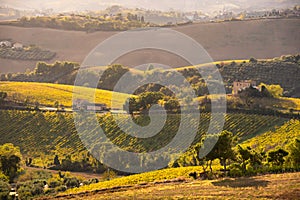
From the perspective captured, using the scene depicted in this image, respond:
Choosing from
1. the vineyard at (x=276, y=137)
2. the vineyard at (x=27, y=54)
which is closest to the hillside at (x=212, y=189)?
the vineyard at (x=276, y=137)

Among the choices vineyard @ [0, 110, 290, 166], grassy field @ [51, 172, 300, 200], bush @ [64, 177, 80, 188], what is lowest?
grassy field @ [51, 172, 300, 200]

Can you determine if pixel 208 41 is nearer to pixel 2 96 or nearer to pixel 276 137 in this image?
pixel 2 96

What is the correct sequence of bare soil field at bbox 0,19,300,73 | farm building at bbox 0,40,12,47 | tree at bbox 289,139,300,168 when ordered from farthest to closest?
farm building at bbox 0,40,12,47, bare soil field at bbox 0,19,300,73, tree at bbox 289,139,300,168

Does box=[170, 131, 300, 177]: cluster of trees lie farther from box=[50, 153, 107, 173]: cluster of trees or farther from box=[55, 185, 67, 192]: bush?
box=[50, 153, 107, 173]: cluster of trees

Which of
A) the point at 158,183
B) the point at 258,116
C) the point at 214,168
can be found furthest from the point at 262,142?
the point at 158,183

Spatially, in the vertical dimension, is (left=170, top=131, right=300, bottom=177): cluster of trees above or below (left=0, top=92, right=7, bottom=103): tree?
below

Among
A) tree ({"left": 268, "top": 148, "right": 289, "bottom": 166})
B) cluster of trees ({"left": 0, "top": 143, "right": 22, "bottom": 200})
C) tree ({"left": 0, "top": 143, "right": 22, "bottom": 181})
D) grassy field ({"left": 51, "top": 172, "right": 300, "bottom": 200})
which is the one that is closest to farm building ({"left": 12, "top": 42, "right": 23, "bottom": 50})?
cluster of trees ({"left": 0, "top": 143, "right": 22, "bottom": 200})

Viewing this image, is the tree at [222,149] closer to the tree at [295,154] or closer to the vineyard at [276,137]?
the tree at [295,154]

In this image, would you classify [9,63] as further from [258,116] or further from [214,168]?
[214,168]
